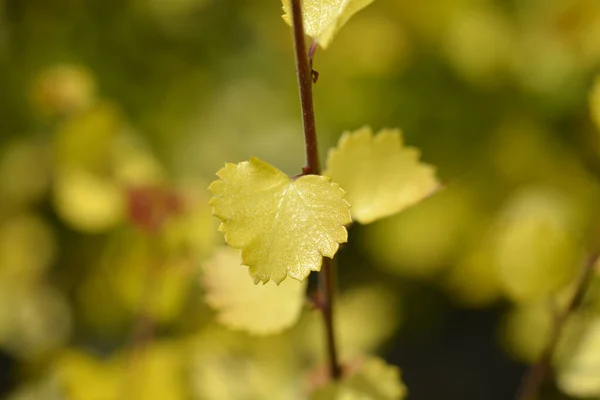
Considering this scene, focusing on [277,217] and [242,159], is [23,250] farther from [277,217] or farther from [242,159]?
[277,217]

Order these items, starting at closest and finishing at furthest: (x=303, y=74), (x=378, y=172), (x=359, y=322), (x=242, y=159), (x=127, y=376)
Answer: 1. (x=303, y=74)
2. (x=378, y=172)
3. (x=127, y=376)
4. (x=359, y=322)
5. (x=242, y=159)

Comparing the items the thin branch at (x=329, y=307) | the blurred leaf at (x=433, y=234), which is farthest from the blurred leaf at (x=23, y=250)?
the thin branch at (x=329, y=307)

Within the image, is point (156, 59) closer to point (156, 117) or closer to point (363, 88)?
point (156, 117)

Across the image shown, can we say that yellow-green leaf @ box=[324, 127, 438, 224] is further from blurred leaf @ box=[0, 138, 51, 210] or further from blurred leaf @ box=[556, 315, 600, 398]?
blurred leaf @ box=[0, 138, 51, 210]

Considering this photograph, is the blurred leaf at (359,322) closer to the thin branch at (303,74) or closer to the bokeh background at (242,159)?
the bokeh background at (242,159)

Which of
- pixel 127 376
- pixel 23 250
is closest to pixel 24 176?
pixel 23 250

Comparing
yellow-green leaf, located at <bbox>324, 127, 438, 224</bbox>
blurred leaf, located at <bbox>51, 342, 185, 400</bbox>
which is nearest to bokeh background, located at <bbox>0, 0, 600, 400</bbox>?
blurred leaf, located at <bbox>51, 342, 185, 400</bbox>

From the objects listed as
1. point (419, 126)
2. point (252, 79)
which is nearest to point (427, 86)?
point (419, 126)
